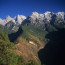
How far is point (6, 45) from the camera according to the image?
3619cm

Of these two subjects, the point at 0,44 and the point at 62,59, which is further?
the point at 62,59

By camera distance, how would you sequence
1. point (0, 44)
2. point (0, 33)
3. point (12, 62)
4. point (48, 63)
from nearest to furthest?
1. point (12, 62)
2. point (0, 44)
3. point (0, 33)
4. point (48, 63)

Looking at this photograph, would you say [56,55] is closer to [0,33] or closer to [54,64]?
[54,64]

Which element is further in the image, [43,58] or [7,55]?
[43,58]

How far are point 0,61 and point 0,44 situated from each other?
8605mm

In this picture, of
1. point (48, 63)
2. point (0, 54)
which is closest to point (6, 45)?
point (0, 54)

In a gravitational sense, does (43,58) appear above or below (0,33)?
above

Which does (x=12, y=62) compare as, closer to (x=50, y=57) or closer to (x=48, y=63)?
(x=48, y=63)

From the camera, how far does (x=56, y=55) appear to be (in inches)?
7840

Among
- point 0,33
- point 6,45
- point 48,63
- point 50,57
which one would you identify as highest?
point 50,57

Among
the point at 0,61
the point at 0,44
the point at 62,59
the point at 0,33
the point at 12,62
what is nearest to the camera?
the point at 0,61

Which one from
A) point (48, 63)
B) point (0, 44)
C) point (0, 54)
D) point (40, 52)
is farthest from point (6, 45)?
point (40, 52)

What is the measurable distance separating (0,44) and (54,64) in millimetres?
153533

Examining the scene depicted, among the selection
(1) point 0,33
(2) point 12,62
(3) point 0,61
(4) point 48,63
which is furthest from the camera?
(4) point 48,63
